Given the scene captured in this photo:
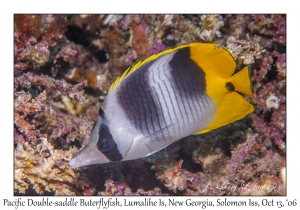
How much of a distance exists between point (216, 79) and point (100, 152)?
1.05m

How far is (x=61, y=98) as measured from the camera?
3.26 m

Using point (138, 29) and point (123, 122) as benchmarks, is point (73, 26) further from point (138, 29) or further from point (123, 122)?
point (123, 122)

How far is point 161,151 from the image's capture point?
2.84 meters

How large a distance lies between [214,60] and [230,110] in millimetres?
423

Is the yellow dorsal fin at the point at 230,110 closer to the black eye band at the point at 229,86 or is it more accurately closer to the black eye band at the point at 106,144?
the black eye band at the point at 229,86

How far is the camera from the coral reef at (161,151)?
2.64m

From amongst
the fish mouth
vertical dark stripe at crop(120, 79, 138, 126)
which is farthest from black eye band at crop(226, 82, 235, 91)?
the fish mouth

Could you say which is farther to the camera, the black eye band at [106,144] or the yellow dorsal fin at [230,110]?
the yellow dorsal fin at [230,110]

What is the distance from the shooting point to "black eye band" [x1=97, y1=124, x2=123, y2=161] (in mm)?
1942

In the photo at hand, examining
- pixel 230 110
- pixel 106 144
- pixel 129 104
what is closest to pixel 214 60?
pixel 230 110

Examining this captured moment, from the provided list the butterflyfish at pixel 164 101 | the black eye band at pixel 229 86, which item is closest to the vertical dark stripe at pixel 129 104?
the butterflyfish at pixel 164 101

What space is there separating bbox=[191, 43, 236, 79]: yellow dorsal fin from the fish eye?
90 cm

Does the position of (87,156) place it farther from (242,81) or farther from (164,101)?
(242,81)
